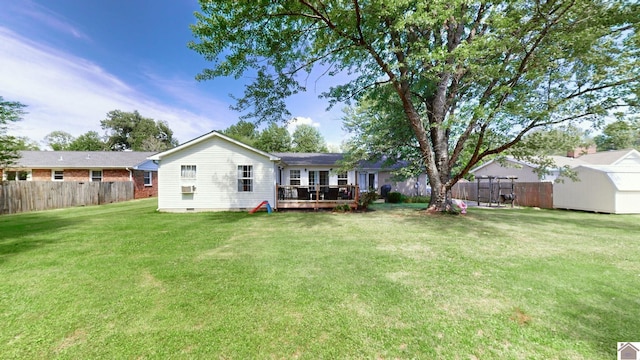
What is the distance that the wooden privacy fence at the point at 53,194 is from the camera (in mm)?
12335

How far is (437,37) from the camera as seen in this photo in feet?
38.4

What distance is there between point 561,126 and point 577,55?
9.09ft

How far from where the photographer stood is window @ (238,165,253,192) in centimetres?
1284

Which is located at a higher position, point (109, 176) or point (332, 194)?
point (109, 176)

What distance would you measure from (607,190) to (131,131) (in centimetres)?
5968

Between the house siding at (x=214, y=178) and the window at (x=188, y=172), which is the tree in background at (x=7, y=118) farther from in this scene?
the window at (x=188, y=172)

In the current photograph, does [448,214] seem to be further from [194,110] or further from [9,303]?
[194,110]

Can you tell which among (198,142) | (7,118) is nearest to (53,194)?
(7,118)

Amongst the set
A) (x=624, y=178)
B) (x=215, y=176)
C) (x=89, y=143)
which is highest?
(x=89, y=143)

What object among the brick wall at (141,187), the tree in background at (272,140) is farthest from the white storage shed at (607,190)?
the tree in background at (272,140)

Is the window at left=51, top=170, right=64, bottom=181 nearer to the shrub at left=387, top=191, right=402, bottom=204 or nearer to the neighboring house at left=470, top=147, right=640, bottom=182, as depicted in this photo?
the shrub at left=387, top=191, right=402, bottom=204

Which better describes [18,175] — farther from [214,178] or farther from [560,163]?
[560,163]

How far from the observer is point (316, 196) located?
43.5ft

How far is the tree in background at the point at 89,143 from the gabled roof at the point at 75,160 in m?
23.2
